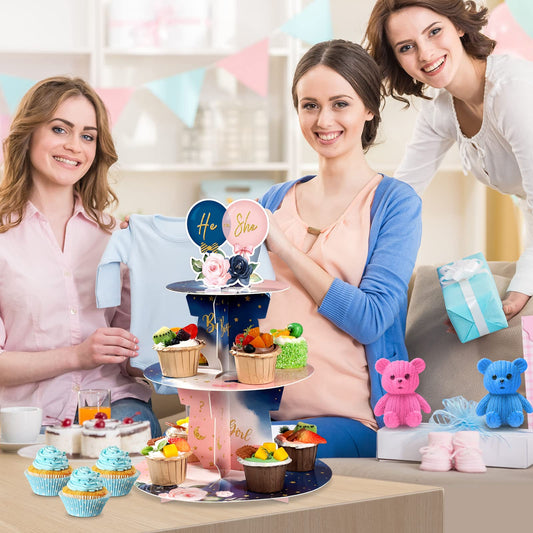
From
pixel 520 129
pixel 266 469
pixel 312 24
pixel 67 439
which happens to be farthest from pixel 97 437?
pixel 312 24

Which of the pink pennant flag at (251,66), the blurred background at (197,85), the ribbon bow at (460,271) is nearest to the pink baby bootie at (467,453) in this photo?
the ribbon bow at (460,271)

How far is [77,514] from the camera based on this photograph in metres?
1.11

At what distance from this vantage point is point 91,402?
161 cm

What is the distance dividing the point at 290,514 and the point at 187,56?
3.44 metres

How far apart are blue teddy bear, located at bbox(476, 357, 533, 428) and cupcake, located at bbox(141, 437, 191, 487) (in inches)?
28.3

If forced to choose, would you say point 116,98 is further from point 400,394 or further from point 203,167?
point 400,394

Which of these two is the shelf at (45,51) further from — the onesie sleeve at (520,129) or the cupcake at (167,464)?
the cupcake at (167,464)

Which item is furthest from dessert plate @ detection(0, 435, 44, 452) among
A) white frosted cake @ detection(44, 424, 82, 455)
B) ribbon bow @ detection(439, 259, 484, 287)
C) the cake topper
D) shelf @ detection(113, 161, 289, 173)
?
shelf @ detection(113, 161, 289, 173)

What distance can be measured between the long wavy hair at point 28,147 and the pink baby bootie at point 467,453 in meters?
1.03

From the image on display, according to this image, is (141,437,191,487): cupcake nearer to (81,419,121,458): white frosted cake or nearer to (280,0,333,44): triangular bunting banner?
(81,419,121,458): white frosted cake

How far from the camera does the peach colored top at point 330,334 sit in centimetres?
183

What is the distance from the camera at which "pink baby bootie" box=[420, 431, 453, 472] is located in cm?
163

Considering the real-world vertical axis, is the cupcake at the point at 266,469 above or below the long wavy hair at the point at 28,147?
below

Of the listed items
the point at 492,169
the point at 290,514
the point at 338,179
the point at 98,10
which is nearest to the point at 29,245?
the point at 338,179
